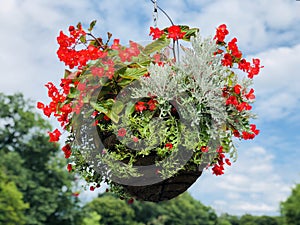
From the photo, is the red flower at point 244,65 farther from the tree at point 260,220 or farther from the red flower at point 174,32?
the tree at point 260,220

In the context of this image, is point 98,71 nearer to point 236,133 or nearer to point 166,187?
point 166,187

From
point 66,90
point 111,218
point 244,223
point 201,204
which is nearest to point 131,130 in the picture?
point 66,90

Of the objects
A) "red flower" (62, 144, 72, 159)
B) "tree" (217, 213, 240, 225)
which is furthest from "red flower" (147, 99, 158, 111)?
"tree" (217, 213, 240, 225)

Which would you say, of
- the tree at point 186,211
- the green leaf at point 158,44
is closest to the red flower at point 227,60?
the green leaf at point 158,44

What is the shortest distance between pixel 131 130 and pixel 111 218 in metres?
28.6

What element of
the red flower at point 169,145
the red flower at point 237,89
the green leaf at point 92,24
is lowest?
the red flower at point 169,145

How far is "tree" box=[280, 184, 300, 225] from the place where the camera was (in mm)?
26609

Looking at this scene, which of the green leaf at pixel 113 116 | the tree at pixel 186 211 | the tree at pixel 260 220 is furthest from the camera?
the tree at pixel 260 220

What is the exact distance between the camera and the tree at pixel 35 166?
66.6ft

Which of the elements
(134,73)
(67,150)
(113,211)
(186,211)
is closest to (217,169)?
(134,73)

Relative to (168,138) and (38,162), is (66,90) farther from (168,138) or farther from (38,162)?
(38,162)

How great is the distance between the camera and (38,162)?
71.5 feet

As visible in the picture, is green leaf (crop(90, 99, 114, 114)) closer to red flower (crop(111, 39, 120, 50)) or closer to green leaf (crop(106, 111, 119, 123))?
green leaf (crop(106, 111, 119, 123))

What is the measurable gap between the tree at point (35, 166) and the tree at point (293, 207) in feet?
42.1
